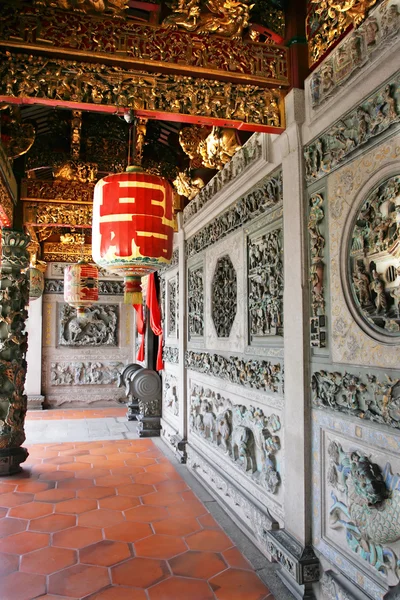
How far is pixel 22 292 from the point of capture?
21.3 ft

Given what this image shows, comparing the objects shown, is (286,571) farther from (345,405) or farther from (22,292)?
(22,292)

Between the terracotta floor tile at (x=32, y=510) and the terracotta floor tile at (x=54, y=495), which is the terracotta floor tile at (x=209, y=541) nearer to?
the terracotta floor tile at (x=32, y=510)

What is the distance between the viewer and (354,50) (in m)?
2.48

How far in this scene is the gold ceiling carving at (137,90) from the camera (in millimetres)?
2893

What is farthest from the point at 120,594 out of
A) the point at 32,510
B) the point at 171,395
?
the point at 171,395

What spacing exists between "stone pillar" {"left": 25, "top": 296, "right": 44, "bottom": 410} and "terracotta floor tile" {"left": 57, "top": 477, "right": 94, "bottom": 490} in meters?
6.59

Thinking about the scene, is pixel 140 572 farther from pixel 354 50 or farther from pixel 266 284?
pixel 354 50

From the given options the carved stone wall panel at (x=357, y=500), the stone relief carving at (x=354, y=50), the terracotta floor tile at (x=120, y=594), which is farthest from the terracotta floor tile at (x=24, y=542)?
the stone relief carving at (x=354, y=50)

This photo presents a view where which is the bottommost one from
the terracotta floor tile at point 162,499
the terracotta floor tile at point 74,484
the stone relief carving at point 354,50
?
the terracotta floor tile at point 74,484

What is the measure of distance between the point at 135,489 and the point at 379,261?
4075mm

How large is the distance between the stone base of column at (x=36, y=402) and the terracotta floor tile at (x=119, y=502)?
24.2 feet

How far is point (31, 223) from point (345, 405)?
5.54 meters

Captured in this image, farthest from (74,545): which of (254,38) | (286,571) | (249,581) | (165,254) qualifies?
(254,38)

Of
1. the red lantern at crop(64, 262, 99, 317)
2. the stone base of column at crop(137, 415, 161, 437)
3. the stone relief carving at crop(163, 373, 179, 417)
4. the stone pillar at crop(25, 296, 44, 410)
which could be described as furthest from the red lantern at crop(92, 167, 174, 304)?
the stone pillar at crop(25, 296, 44, 410)
